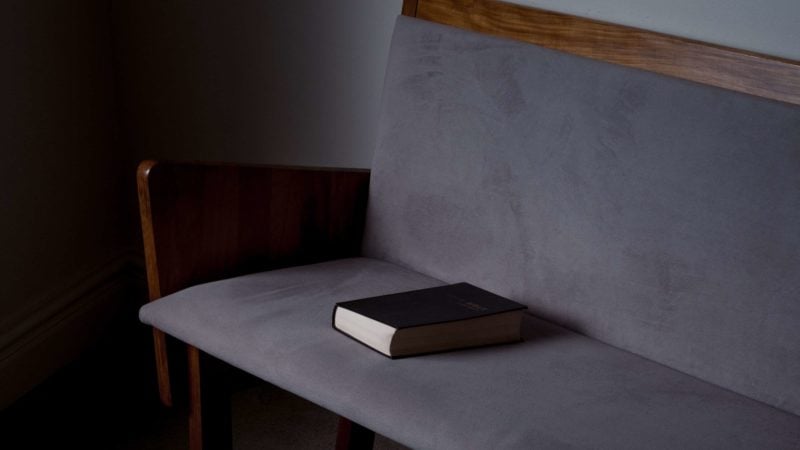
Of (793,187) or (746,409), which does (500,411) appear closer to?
(746,409)

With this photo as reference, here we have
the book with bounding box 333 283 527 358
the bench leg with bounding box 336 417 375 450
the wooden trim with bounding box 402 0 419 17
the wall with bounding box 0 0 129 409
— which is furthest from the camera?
the wall with bounding box 0 0 129 409

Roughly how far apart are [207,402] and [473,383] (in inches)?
17.2

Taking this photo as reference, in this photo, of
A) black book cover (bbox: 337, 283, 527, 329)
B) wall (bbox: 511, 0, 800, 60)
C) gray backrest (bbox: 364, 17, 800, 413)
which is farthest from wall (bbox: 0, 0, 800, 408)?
black book cover (bbox: 337, 283, 527, 329)

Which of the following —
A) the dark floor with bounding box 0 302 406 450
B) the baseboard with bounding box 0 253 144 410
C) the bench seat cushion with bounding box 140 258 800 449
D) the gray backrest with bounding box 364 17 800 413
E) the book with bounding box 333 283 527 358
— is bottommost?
the dark floor with bounding box 0 302 406 450

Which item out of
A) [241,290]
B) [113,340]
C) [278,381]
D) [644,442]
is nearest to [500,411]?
[644,442]

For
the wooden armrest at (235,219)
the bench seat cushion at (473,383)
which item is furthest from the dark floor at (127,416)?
the bench seat cushion at (473,383)

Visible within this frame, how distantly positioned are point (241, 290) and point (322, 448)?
502 mm

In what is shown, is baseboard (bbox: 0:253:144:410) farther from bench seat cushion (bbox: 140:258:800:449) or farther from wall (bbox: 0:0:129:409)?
bench seat cushion (bbox: 140:258:800:449)

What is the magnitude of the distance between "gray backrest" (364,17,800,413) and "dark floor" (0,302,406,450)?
422mm

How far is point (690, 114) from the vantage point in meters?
1.24

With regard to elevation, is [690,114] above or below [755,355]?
above

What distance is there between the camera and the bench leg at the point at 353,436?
145cm

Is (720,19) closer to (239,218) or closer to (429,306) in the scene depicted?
(429,306)

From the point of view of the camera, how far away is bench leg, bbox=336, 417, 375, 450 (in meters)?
1.45
